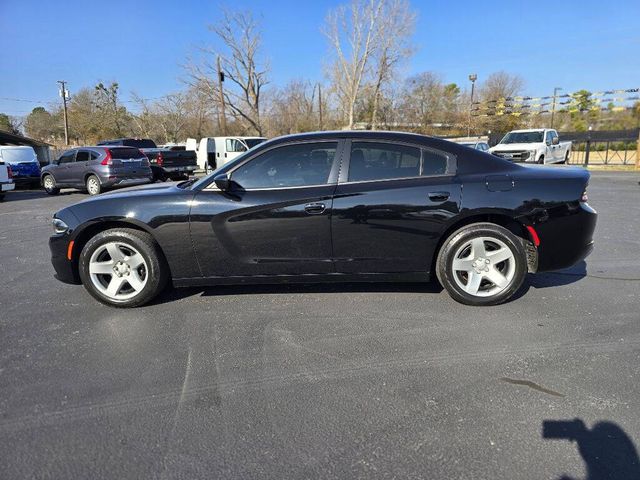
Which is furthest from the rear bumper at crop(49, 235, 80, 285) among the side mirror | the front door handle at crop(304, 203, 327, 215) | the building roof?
the building roof

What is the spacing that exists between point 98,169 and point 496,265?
1424cm

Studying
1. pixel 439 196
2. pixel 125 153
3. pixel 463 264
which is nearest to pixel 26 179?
pixel 125 153

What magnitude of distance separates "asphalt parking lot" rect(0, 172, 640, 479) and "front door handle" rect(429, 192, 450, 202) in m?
0.97

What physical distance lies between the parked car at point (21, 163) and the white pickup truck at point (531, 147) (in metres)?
19.3

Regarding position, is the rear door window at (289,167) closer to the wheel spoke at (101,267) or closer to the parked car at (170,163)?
the wheel spoke at (101,267)

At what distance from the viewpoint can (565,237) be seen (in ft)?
12.2

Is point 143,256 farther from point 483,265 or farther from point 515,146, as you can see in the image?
point 515,146

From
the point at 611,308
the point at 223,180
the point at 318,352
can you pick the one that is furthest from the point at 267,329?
the point at 611,308

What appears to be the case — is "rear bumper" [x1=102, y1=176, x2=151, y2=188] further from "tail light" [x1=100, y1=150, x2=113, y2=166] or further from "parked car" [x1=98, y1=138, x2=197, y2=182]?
Result: "parked car" [x1=98, y1=138, x2=197, y2=182]

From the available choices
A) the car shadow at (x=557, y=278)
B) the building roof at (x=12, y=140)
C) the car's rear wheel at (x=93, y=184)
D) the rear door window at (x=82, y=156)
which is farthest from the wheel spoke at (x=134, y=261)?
the building roof at (x=12, y=140)

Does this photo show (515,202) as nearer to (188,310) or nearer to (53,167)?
(188,310)

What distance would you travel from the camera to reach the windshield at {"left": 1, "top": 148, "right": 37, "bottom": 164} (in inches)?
626

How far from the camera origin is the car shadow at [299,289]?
13.6ft

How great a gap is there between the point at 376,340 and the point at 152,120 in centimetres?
5777
